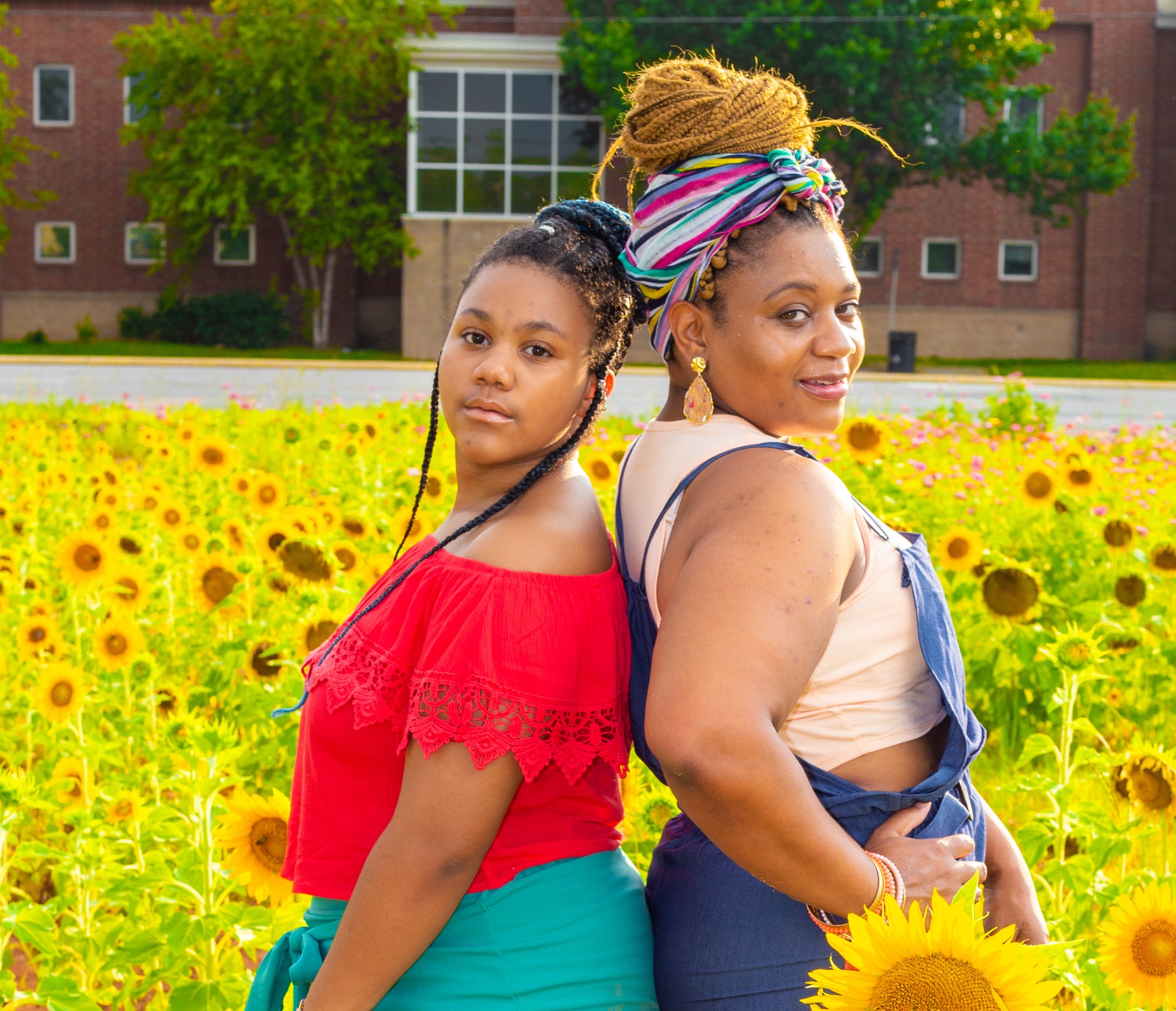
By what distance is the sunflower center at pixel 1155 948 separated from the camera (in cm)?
179

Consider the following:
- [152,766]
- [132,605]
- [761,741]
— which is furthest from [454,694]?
[132,605]

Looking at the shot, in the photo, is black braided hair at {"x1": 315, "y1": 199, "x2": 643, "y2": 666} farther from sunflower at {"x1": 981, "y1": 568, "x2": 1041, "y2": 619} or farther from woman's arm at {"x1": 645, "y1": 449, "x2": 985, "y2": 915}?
sunflower at {"x1": 981, "y1": 568, "x2": 1041, "y2": 619}

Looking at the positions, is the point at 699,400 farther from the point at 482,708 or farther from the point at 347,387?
the point at 347,387

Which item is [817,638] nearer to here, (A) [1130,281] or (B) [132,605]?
(B) [132,605]

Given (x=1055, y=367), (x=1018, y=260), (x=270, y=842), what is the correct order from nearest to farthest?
(x=270, y=842), (x=1055, y=367), (x=1018, y=260)

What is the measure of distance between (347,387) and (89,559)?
1304 cm

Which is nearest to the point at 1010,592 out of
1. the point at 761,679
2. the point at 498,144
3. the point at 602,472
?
the point at 602,472

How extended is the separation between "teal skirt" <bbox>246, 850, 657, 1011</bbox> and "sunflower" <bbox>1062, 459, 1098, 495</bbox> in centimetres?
377

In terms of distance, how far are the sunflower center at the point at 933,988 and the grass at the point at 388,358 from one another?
25.5 m

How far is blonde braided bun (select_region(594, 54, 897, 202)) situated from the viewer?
1586mm

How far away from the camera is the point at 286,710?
69.0 inches

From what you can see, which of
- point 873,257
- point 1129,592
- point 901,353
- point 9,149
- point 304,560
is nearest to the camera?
point 304,560

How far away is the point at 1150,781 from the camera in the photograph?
2314mm

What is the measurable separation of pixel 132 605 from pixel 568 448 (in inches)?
98.0
